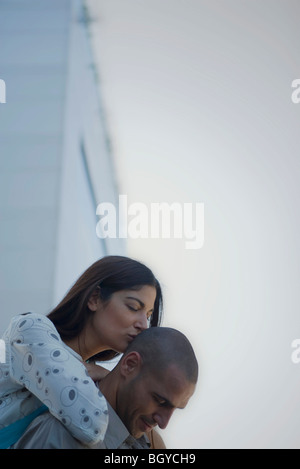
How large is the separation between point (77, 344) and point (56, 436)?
300mm

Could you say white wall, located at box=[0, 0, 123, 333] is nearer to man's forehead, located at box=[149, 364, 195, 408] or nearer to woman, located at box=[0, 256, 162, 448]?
woman, located at box=[0, 256, 162, 448]

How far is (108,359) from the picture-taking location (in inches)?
53.0

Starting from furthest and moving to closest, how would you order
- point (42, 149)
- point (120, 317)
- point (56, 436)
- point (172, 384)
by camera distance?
point (42, 149) < point (120, 317) < point (172, 384) < point (56, 436)

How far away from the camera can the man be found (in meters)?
1.02

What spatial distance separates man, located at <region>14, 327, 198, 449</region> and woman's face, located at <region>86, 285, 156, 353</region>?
0.09 meters

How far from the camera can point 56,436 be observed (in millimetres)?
915

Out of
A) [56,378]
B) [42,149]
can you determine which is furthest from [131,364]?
[42,149]

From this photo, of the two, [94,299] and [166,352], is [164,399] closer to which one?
[166,352]

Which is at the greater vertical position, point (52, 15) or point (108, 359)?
point (52, 15)

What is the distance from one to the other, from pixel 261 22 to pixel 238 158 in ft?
2.87

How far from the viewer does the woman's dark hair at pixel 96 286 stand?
3.99 ft

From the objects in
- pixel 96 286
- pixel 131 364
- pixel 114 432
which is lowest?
pixel 114 432
